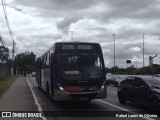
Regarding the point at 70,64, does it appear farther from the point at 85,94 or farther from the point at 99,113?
the point at 99,113

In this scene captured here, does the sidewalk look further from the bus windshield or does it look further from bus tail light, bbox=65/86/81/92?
the bus windshield

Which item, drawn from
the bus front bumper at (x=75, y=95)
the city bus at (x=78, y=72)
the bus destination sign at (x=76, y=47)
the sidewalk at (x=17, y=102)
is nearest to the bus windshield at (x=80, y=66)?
the city bus at (x=78, y=72)

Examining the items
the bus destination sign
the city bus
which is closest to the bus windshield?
the city bus

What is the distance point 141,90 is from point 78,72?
2.97 meters

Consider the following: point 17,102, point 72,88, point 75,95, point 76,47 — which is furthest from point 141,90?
point 17,102

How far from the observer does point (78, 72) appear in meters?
16.3

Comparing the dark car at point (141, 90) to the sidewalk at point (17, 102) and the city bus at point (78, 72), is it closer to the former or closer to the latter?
the city bus at point (78, 72)

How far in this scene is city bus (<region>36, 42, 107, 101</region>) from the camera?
16.0m

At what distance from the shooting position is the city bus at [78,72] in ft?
52.4

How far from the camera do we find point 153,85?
1538 centimetres

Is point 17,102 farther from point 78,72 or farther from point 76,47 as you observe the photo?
point 76,47

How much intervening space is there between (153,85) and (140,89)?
0.73 m

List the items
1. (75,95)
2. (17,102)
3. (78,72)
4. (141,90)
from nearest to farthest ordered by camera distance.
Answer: (141,90) → (75,95) → (78,72) → (17,102)

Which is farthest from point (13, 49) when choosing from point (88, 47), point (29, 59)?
point (88, 47)
